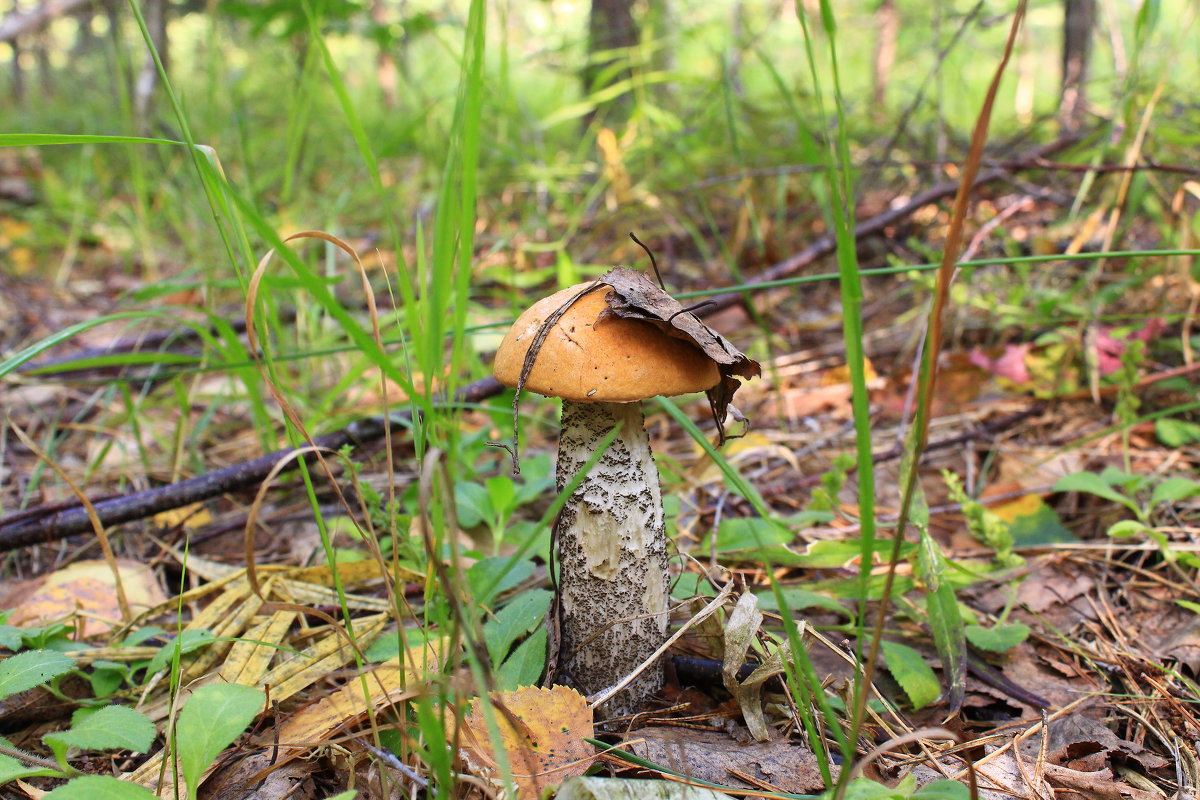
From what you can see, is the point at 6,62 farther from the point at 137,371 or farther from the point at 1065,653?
the point at 1065,653

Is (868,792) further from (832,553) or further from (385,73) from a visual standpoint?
(385,73)

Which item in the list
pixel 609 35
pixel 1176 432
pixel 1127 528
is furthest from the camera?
pixel 609 35

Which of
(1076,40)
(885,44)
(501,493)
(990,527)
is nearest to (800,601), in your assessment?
(990,527)

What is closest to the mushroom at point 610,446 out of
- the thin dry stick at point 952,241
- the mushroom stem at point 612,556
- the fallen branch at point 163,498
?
the mushroom stem at point 612,556

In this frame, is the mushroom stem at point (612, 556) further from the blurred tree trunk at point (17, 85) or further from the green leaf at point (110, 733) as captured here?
the blurred tree trunk at point (17, 85)

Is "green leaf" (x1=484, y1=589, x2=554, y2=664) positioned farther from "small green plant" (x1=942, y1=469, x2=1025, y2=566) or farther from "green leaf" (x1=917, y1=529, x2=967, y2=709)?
"small green plant" (x1=942, y1=469, x2=1025, y2=566)

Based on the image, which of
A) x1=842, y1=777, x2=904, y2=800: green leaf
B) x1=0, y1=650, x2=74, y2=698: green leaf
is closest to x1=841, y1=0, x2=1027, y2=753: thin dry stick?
x1=842, y1=777, x2=904, y2=800: green leaf
